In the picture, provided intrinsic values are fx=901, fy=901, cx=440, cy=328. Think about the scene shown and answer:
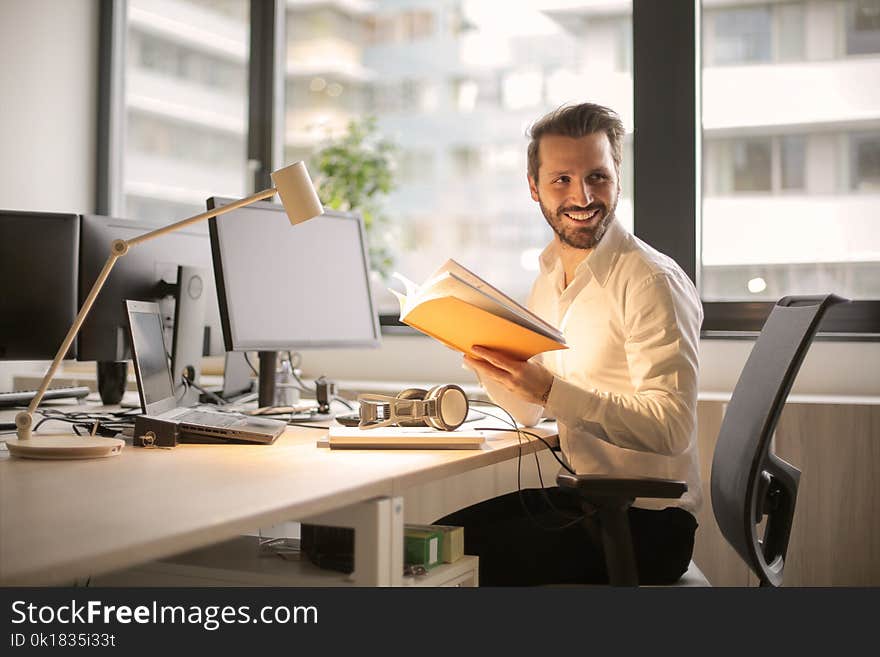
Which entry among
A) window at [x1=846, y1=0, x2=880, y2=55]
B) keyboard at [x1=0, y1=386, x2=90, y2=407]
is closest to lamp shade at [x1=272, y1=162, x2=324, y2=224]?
keyboard at [x1=0, y1=386, x2=90, y2=407]

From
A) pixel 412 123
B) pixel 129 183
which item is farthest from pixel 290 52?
pixel 129 183

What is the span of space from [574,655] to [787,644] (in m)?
0.40

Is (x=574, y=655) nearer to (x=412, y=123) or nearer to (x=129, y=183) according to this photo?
(x=412, y=123)

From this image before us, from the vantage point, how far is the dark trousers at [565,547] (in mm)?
1669

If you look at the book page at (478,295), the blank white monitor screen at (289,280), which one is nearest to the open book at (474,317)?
the book page at (478,295)

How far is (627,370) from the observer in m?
1.88

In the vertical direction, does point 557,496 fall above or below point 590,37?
below

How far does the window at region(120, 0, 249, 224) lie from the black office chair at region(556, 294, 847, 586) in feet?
8.64

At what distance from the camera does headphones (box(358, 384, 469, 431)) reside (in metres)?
1.83

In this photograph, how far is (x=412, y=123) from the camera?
11.7 feet

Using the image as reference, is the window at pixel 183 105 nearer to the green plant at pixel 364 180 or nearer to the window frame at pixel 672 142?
the green plant at pixel 364 180

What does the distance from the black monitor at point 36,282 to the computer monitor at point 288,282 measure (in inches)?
16.2

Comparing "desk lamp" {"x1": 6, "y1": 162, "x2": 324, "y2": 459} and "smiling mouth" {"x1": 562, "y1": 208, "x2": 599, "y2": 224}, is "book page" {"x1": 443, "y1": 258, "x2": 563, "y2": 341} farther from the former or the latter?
"smiling mouth" {"x1": 562, "y1": 208, "x2": 599, "y2": 224}

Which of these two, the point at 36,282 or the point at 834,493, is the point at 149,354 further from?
the point at 834,493
